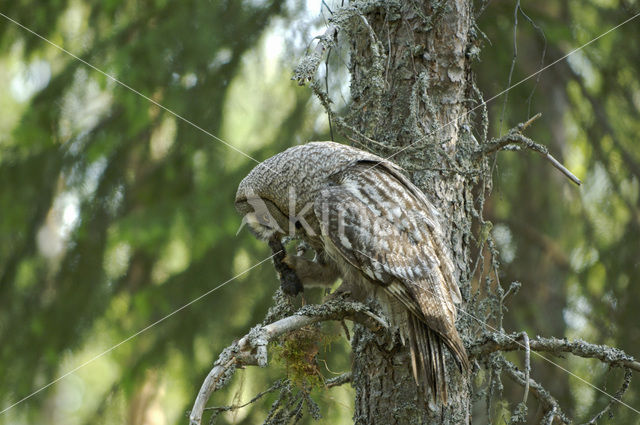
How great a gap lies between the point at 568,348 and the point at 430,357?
581mm

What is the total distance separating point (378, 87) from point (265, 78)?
8.88 ft

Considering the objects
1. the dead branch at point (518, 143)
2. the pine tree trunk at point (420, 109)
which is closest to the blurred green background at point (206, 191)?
the pine tree trunk at point (420, 109)

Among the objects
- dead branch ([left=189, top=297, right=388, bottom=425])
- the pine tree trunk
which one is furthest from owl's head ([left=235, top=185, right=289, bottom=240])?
dead branch ([left=189, top=297, right=388, bottom=425])

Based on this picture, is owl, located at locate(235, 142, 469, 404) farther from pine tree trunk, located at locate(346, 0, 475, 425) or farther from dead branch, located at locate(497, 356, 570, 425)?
dead branch, located at locate(497, 356, 570, 425)

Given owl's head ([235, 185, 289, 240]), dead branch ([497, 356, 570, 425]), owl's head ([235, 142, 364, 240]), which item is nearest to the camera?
dead branch ([497, 356, 570, 425])

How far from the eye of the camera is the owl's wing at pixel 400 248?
9.01ft

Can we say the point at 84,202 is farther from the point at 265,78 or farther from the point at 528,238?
the point at 528,238

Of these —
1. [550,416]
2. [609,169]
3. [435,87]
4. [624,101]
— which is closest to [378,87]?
[435,87]

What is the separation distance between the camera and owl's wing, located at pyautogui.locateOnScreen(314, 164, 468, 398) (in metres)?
2.75

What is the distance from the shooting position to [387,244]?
9.53 feet

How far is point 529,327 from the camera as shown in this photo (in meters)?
5.17

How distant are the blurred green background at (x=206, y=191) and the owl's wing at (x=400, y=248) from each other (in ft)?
5.74

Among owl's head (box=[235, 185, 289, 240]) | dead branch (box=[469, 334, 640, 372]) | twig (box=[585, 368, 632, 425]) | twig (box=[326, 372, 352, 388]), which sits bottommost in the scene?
twig (box=[585, 368, 632, 425])

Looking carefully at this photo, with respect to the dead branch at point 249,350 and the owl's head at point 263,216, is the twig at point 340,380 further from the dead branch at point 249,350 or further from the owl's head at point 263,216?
the owl's head at point 263,216
